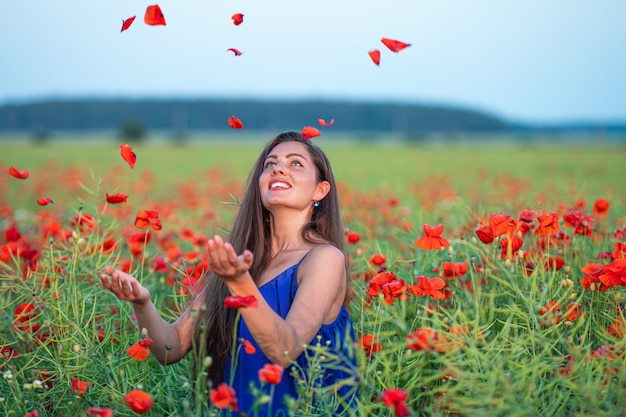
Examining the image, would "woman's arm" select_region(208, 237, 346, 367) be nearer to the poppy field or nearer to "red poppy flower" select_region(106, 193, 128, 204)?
the poppy field

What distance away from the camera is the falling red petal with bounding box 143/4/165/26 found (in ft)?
6.81

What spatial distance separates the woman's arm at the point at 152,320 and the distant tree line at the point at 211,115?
52.7m

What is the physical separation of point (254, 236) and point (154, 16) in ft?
2.65

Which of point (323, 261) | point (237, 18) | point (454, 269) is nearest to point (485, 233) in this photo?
point (454, 269)

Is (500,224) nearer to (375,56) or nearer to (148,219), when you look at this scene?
(375,56)

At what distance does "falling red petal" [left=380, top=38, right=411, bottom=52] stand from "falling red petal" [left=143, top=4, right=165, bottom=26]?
27.2 inches

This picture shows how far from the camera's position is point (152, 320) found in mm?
2162

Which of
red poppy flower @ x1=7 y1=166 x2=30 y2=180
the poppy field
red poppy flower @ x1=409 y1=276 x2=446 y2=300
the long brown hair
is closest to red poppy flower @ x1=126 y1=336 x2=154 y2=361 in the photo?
the poppy field

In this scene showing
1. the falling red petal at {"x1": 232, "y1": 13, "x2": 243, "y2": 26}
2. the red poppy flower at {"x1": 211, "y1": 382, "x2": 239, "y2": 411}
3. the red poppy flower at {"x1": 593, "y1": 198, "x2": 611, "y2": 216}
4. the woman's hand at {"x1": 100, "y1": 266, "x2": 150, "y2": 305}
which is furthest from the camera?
the red poppy flower at {"x1": 593, "y1": 198, "x2": 611, "y2": 216}

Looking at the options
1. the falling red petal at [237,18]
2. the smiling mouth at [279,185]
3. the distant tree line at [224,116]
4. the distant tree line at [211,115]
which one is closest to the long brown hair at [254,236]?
the smiling mouth at [279,185]

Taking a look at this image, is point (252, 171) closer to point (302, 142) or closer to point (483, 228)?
point (302, 142)

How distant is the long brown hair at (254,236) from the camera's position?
234cm

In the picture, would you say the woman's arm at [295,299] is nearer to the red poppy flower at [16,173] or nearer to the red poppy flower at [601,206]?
the red poppy flower at [16,173]

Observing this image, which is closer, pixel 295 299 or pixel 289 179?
pixel 295 299
